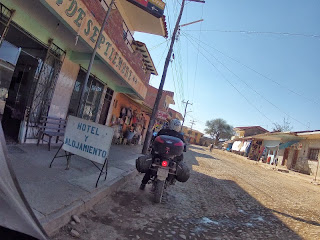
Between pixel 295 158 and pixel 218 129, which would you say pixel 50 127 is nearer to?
pixel 295 158

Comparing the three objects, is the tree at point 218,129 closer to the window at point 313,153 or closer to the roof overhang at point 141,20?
the window at point 313,153

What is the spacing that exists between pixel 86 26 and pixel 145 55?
31.4ft

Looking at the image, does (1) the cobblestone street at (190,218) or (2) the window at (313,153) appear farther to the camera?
(2) the window at (313,153)

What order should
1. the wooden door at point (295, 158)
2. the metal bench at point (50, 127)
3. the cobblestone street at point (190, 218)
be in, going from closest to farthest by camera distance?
the cobblestone street at point (190, 218)
the metal bench at point (50, 127)
the wooden door at point (295, 158)

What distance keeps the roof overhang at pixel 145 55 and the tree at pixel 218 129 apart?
63551 millimetres

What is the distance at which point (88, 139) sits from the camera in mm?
5012

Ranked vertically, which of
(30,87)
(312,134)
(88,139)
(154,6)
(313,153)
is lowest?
(88,139)

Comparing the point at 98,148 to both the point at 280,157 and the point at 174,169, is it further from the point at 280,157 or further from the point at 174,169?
the point at 280,157

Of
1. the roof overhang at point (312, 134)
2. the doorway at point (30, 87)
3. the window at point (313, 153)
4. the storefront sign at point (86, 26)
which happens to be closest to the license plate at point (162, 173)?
the storefront sign at point (86, 26)

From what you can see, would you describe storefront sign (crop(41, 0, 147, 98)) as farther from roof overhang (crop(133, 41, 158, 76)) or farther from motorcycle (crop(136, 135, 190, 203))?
roof overhang (crop(133, 41, 158, 76))

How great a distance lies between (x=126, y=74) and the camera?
1045cm

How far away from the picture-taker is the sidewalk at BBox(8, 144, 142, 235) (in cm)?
318

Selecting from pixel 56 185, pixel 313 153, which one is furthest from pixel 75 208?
pixel 313 153

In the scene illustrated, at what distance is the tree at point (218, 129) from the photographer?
78750 mm
